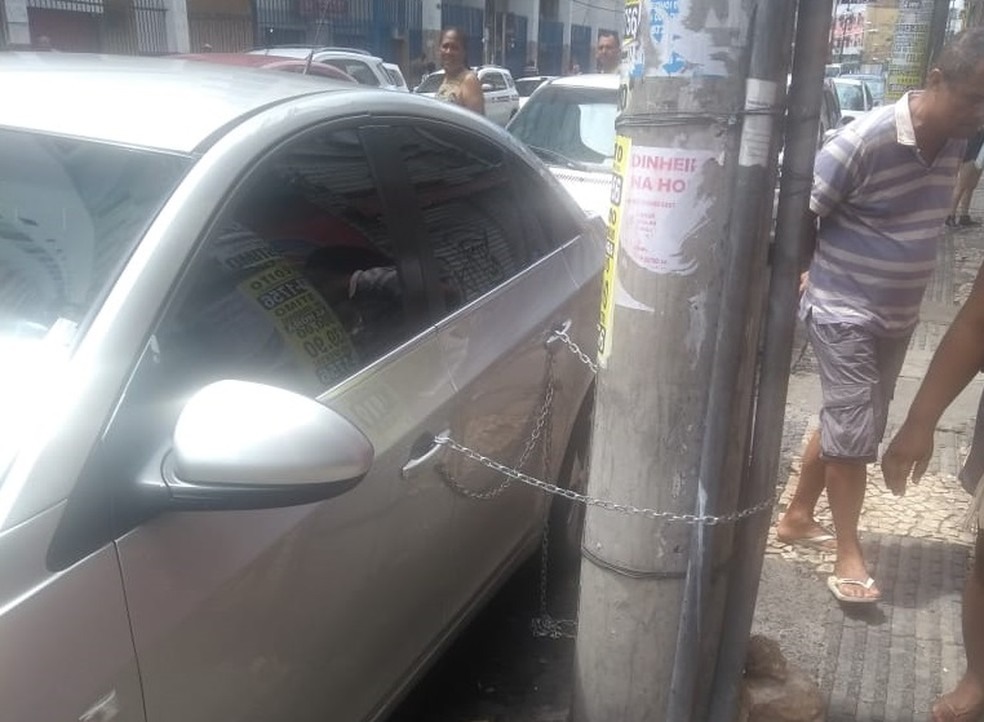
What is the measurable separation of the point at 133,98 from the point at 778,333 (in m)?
1.43

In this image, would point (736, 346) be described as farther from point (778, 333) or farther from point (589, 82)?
point (589, 82)

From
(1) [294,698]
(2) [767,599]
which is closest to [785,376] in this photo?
(1) [294,698]

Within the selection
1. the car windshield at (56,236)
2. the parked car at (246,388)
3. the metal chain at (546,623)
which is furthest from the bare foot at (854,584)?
the car windshield at (56,236)

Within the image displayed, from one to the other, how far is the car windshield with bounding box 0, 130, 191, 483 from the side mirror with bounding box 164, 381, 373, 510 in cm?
24

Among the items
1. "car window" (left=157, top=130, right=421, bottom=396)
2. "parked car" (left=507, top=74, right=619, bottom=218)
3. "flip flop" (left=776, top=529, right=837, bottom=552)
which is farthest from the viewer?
"parked car" (left=507, top=74, right=619, bottom=218)

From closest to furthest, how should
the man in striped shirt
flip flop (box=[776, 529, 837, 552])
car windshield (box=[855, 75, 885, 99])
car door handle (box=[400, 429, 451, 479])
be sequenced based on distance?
car door handle (box=[400, 429, 451, 479]) < the man in striped shirt < flip flop (box=[776, 529, 837, 552]) < car windshield (box=[855, 75, 885, 99])

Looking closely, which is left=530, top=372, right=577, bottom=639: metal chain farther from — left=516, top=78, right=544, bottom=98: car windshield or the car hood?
left=516, top=78, right=544, bottom=98: car windshield

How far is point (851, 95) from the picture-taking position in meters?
17.6

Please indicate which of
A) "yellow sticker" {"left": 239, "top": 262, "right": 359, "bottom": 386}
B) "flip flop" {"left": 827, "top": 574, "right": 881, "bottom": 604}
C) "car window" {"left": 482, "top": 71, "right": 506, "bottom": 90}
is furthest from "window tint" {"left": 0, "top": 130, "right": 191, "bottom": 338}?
"car window" {"left": 482, "top": 71, "right": 506, "bottom": 90}

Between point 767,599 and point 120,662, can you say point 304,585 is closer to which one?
point 120,662

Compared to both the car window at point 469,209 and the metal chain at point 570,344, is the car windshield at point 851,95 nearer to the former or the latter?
the car window at point 469,209

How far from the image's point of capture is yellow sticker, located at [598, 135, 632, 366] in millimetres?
1943

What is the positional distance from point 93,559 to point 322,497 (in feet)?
1.15

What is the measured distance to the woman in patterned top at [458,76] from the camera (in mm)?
7410
